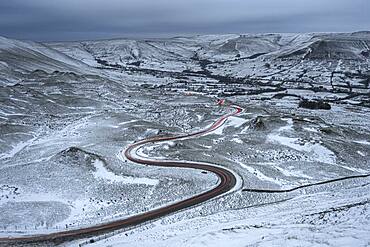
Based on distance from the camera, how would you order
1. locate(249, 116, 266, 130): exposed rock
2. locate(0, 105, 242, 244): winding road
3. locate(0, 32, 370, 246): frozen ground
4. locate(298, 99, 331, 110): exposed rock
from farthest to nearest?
locate(298, 99, 331, 110): exposed rock → locate(249, 116, 266, 130): exposed rock → locate(0, 105, 242, 244): winding road → locate(0, 32, 370, 246): frozen ground

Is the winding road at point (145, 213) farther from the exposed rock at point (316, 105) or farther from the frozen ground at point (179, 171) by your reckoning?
the exposed rock at point (316, 105)

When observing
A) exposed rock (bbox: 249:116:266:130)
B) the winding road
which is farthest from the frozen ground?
the winding road

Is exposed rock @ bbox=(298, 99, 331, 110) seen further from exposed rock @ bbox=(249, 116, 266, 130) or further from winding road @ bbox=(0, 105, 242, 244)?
winding road @ bbox=(0, 105, 242, 244)

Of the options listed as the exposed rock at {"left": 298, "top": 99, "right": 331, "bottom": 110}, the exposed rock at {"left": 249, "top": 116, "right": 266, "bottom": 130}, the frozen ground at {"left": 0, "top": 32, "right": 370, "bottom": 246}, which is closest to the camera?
the frozen ground at {"left": 0, "top": 32, "right": 370, "bottom": 246}

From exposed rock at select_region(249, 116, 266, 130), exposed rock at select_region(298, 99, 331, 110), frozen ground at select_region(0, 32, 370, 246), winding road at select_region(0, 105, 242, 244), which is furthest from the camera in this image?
exposed rock at select_region(298, 99, 331, 110)

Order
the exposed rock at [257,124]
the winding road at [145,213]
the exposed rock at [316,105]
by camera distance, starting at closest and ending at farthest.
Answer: the winding road at [145,213]
the exposed rock at [257,124]
the exposed rock at [316,105]

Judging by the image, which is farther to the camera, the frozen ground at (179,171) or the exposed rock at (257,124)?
the exposed rock at (257,124)

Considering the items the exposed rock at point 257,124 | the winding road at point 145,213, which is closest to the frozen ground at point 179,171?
the exposed rock at point 257,124

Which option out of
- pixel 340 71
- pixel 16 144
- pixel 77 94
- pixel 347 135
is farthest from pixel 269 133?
pixel 340 71

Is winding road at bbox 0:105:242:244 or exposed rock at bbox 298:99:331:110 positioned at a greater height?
exposed rock at bbox 298:99:331:110

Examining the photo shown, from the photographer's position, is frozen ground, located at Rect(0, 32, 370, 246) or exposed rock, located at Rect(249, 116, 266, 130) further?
exposed rock, located at Rect(249, 116, 266, 130)

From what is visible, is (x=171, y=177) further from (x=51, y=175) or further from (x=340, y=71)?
(x=340, y=71)
